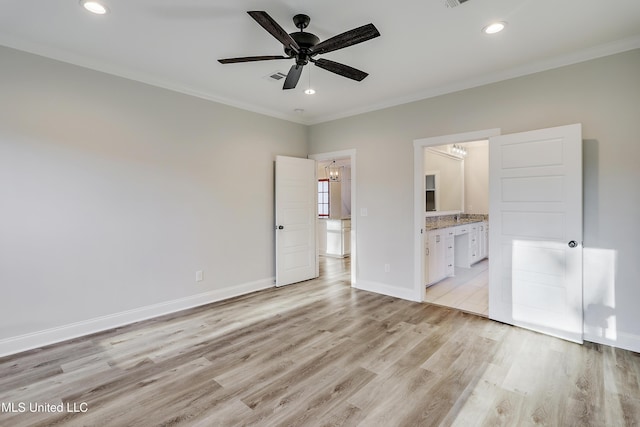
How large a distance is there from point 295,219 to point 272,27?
3.26 metres

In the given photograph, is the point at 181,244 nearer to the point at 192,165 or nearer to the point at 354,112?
the point at 192,165

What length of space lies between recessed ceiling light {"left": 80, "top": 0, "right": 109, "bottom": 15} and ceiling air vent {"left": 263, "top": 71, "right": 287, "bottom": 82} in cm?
153

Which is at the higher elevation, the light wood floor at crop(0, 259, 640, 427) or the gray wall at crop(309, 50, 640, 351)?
the gray wall at crop(309, 50, 640, 351)

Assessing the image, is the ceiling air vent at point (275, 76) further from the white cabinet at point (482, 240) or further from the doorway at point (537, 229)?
the white cabinet at point (482, 240)

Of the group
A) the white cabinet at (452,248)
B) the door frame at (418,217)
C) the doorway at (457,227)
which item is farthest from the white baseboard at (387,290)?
the white cabinet at (452,248)

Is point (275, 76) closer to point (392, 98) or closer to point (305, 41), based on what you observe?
point (305, 41)

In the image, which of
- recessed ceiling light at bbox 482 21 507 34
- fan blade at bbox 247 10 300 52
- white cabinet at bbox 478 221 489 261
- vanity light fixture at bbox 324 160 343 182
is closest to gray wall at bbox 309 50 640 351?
recessed ceiling light at bbox 482 21 507 34

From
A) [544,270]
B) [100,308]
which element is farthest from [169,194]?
[544,270]

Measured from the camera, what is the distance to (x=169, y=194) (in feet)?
11.8

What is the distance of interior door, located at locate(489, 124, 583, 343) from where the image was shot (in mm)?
2812

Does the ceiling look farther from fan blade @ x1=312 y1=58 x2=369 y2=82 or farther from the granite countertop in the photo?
the granite countertop

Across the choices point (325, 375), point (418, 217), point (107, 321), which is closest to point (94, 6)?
point (107, 321)

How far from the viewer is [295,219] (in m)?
4.95

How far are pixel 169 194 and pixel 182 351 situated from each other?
1804 millimetres
